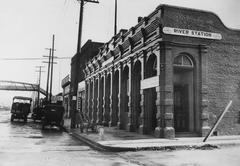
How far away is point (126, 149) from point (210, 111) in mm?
7435

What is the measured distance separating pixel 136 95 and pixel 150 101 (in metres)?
2.31

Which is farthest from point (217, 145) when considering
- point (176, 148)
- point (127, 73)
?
point (127, 73)

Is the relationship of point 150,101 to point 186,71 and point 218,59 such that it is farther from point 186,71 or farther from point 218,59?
point 218,59

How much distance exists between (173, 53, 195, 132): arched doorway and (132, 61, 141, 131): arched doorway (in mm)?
3430

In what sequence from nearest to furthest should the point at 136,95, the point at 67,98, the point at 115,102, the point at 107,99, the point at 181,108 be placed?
the point at 181,108 < the point at 136,95 < the point at 115,102 < the point at 107,99 < the point at 67,98

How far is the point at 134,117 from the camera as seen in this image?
20.4 m

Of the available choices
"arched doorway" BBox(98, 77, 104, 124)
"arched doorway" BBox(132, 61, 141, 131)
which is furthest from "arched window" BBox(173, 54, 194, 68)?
"arched doorway" BBox(98, 77, 104, 124)

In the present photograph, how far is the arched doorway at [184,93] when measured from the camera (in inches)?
675

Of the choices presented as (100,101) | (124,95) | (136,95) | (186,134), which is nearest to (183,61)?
(186,134)

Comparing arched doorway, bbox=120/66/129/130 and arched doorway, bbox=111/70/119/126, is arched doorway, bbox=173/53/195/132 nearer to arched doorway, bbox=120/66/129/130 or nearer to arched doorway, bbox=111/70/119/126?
arched doorway, bbox=120/66/129/130

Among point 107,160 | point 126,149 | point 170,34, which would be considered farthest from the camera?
point 170,34

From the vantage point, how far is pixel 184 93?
17828mm

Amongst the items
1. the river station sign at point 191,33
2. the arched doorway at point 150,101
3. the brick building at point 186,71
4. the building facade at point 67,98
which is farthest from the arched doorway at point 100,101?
the building facade at point 67,98

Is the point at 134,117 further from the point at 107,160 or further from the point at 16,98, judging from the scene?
the point at 16,98
